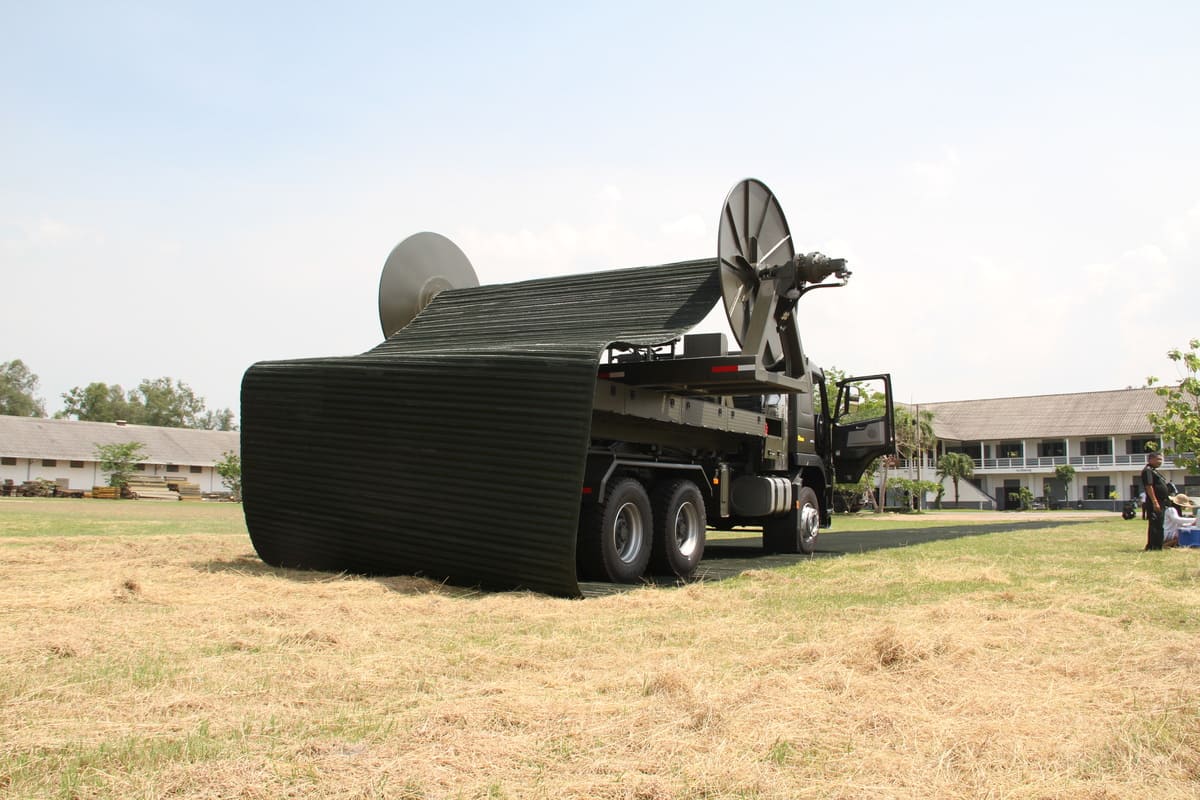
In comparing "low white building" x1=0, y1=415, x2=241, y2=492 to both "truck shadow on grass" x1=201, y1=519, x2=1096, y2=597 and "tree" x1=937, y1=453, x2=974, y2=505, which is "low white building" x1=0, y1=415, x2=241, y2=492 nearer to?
"tree" x1=937, y1=453, x2=974, y2=505

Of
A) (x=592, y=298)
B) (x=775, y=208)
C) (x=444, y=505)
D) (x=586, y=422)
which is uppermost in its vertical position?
(x=775, y=208)

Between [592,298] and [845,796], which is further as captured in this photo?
[592,298]

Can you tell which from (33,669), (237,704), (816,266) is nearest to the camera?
(237,704)

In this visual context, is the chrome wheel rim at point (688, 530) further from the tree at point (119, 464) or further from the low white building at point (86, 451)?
the low white building at point (86, 451)

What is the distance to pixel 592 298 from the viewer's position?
39.2ft

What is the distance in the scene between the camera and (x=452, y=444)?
943cm

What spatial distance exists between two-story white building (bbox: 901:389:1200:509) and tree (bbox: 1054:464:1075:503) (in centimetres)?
47

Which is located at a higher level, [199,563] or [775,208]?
[775,208]

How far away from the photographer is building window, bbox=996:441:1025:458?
6975cm

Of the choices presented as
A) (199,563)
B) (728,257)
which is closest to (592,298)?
(728,257)

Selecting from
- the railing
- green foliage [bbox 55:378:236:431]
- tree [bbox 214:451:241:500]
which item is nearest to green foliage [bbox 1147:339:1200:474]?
the railing

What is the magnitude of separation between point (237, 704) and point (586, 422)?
4.43m

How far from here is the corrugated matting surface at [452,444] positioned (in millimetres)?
8844

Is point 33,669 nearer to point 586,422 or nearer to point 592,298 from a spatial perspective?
point 586,422
